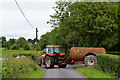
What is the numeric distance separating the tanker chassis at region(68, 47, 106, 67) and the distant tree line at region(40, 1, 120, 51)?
3.81 m

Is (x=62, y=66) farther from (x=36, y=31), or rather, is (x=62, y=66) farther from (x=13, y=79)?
(x=36, y=31)

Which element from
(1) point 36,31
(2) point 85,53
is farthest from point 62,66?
(1) point 36,31

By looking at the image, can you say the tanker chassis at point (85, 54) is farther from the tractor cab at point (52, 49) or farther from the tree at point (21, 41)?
the tree at point (21, 41)

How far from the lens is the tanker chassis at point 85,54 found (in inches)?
834

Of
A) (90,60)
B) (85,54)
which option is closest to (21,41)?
(85,54)

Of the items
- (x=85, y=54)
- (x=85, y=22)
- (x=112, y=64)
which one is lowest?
(x=112, y=64)

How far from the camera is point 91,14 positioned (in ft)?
80.7

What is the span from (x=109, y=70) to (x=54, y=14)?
15.4m

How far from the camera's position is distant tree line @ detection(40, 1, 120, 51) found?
24.4m

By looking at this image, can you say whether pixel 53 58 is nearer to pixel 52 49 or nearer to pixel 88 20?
pixel 52 49

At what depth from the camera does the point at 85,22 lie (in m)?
24.1

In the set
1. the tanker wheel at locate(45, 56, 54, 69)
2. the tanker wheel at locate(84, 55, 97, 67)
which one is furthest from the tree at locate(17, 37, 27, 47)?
the tanker wheel at locate(84, 55, 97, 67)

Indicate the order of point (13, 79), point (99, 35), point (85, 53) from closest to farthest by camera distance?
point (13, 79) → point (85, 53) → point (99, 35)

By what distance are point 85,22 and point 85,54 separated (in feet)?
15.7
